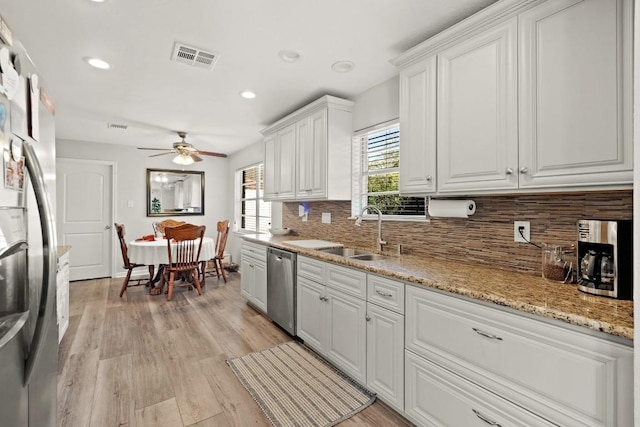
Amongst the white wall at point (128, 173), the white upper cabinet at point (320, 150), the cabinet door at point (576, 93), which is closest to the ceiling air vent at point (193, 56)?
the white upper cabinet at point (320, 150)

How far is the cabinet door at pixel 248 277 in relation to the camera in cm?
371

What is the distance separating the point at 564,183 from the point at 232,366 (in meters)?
2.45

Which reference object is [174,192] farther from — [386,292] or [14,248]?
[14,248]

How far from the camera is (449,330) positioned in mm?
1526

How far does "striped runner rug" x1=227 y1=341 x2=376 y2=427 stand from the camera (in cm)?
188

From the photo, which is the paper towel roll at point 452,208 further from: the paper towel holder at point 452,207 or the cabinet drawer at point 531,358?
the cabinet drawer at point 531,358

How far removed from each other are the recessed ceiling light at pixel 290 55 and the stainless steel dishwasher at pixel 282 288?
162cm

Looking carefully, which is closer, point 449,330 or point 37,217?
point 37,217

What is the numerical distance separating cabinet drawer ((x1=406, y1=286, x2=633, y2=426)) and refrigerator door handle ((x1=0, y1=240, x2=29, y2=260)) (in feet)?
5.38

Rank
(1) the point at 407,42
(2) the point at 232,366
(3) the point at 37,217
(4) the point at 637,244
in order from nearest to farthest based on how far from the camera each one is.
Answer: (4) the point at 637,244 < (3) the point at 37,217 < (1) the point at 407,42 < (2) the point at 232,366

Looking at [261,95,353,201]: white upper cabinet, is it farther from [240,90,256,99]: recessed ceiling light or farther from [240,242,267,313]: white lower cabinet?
[240,242,267,313]: white lower cabinet

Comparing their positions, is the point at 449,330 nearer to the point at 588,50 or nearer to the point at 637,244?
the point at 637,244

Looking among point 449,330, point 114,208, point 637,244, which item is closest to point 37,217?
→ point 449,330

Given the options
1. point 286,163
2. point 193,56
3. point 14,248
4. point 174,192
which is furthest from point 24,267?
point 174,192
